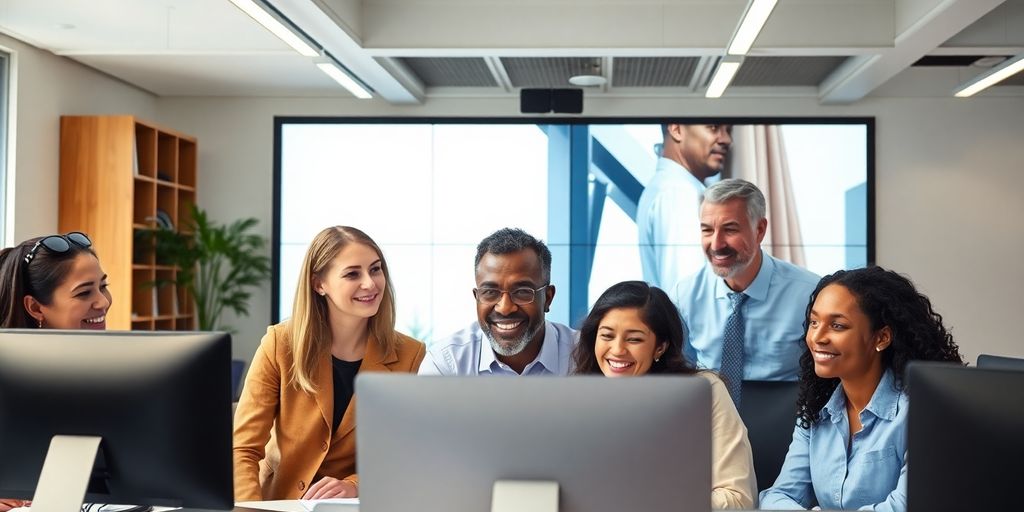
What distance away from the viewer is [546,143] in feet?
24.5

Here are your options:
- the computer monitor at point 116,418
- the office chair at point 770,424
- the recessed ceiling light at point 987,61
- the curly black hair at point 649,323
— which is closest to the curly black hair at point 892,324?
the office chair at point 770,424

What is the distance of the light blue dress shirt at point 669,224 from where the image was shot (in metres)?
7.28

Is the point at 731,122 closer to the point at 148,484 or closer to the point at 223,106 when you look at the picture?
the point at 223,106

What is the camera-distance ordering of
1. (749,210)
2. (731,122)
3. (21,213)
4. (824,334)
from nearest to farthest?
(824,334), (749,210), (21,213), (731,122)

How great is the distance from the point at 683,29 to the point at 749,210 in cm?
208

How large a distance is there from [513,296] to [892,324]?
1.14 meters

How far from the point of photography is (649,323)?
2650mm

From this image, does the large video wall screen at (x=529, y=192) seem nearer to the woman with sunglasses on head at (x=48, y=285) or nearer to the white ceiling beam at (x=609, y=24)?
the white ceiling beam at (x=609, y=24)

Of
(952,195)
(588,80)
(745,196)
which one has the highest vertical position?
(588,80)

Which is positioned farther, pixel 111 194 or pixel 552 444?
pixel 111 194

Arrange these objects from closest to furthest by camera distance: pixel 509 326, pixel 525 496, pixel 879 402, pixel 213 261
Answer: pixel 525 496 → pixel 879 402 → pixel 509 326 → pixel 213 261

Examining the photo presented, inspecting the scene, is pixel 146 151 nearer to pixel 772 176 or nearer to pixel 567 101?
pixel 567 101

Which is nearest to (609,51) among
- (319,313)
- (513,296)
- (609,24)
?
(609,24)

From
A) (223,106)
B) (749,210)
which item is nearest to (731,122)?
(749,210)
